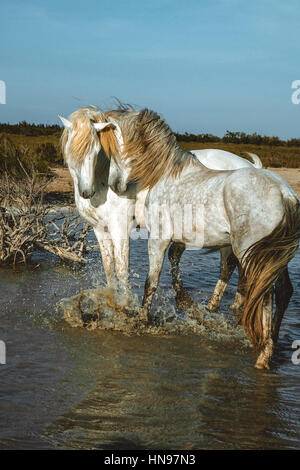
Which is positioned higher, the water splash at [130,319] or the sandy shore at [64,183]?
the water splash at [130,319]

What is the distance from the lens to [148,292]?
182 inches

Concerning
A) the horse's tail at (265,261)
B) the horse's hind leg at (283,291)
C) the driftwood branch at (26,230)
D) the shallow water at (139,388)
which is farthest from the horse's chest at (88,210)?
the driftwood branch at (26,230)

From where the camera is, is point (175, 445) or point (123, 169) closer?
point (175, 445)

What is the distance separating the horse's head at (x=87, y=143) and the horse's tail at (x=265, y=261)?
1.57 metres

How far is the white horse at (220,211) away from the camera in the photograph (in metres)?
3.62

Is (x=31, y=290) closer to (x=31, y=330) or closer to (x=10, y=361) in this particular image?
(x=31, y=330)

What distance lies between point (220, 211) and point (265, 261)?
536 mm

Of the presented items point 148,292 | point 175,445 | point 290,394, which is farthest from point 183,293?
point 175,445

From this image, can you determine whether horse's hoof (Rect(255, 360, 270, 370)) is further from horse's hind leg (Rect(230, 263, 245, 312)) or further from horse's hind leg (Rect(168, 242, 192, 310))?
horse's hind leg (Rect(168, 242, 192, 310))

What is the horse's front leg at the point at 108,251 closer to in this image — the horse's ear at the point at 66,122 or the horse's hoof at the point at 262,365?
the horse's ear at the point at 66,122

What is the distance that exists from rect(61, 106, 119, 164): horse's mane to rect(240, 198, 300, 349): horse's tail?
168 cm

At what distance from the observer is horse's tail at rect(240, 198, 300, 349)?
11.9 ft

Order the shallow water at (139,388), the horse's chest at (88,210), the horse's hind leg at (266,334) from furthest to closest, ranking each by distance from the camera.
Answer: the horse's chest at (88,210) < the horse's hind leg at (266,334) < the shallow water at (139,388)

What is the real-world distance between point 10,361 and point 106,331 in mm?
1117
